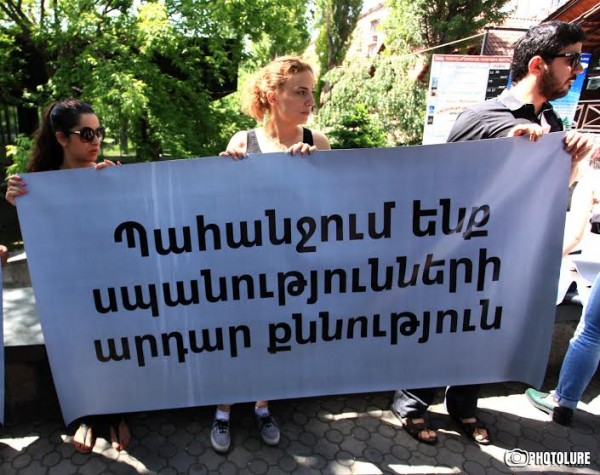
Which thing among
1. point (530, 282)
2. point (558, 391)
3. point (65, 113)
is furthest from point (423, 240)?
point (65, 113)

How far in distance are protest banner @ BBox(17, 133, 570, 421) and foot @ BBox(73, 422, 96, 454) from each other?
176 millimetres

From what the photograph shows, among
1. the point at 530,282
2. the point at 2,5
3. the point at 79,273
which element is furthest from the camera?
the point at 2,5

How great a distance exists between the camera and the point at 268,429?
2.26m

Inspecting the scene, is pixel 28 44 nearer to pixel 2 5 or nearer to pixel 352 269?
pixel 2 5

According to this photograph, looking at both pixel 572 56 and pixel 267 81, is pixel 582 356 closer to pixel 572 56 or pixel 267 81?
pixel 572 56

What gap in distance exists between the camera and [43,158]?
2.08 meters

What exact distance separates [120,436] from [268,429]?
0.75 m

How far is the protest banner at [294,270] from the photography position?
6.14 ft

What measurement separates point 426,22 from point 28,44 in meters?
11.3

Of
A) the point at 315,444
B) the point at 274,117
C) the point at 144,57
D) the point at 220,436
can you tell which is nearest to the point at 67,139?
the point at 274,117

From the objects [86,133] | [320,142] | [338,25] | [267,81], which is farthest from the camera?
[338,25]

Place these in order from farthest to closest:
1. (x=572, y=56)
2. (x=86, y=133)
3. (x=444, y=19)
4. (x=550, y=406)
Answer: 1. (x=444, y=19)
2. (x=550, y=406)
3. (x=86, y=133)
4. (x=572, y=56)

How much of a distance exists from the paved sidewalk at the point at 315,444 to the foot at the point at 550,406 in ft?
0.11

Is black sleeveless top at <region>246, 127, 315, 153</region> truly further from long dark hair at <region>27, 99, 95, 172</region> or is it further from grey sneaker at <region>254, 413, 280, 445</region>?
grey sneaker at <region>254, 413, 280, 445</region>
